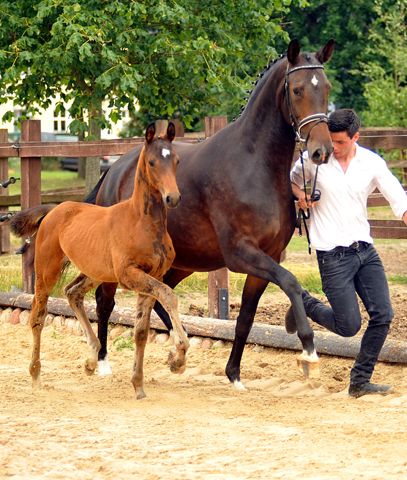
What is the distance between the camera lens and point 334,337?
17.1 ft

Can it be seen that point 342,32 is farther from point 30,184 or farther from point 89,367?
point 89,367

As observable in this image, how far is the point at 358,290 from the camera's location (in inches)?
171

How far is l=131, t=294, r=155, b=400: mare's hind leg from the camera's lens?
4.48 metres

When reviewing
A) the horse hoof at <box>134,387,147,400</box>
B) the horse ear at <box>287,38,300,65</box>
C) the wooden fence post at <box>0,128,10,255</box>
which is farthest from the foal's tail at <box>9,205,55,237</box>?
the wooden fence post at <box>0,128,10,255</box>

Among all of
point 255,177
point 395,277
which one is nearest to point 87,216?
point 255,177

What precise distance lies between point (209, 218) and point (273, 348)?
1.62 meters

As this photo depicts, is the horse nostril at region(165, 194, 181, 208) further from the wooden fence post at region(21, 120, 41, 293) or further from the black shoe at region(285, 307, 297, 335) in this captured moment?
the wooden fence post at region(21, 120, 41, 293)

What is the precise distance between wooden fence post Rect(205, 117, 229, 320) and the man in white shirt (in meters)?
2.10

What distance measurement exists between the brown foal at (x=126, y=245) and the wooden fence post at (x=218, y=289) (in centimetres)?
154

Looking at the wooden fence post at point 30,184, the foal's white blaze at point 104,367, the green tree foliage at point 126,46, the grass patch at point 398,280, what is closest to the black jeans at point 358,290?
the foal's white blaze at point 104,367

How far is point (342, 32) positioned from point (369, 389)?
23.6 m

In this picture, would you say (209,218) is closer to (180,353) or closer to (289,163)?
(289,163)

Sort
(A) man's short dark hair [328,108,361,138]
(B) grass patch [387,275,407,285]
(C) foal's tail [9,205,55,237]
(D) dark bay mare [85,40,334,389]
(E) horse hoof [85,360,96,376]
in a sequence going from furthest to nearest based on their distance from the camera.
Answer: (B) grass patch [387,275,407,285] < (C) foal's tail [9,205,55,237] < (E) horse hoof [85,360,96,376] < (A) man's short dark hair [328,108,361,138] < (D) dark bay mare [85,40,334,389]

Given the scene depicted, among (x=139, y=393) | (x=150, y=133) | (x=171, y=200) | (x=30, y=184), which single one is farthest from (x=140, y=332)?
(x=30, y=184)
